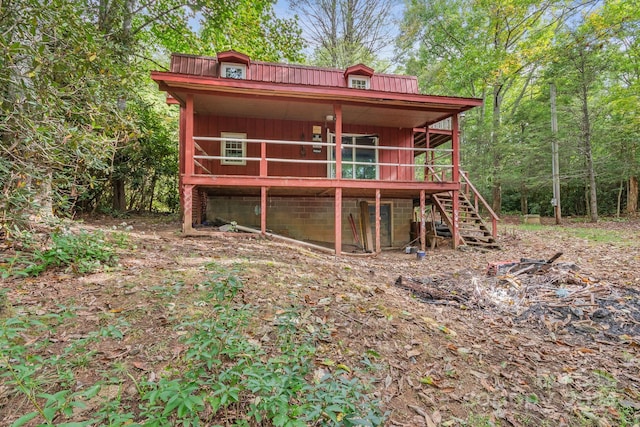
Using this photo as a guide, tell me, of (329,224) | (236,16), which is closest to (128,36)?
(236,16)

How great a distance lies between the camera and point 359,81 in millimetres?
12125

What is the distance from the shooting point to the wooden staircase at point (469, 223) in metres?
9.81

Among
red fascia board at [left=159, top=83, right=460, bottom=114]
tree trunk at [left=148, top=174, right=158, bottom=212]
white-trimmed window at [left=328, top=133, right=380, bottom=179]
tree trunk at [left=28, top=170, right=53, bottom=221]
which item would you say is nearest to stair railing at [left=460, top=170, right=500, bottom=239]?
red fascia board at [left=159, top=83, right=460, bottom=114]

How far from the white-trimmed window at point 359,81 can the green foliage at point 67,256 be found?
10.2 meters

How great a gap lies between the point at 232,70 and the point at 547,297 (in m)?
11.2

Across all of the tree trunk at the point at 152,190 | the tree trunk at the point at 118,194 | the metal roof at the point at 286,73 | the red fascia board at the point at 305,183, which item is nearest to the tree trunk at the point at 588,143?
the metal roof at the point at 286,73

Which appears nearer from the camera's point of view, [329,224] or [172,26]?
[329,224]

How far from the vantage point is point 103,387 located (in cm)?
225

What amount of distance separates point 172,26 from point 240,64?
3660 mm

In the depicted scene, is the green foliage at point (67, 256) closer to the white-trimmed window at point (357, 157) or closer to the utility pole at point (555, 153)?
the white-trimmed window at point (357, 157)

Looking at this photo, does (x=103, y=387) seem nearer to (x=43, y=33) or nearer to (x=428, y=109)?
(x=43, y=33)

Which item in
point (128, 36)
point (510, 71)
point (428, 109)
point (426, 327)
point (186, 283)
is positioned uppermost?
point (510, 71)

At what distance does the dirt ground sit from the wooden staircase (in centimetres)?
327

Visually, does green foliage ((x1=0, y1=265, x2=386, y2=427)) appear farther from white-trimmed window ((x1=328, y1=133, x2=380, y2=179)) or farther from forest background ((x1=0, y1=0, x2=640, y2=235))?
white-trimmed window ((x1=328, y1=133, x2=380, y2=179))
